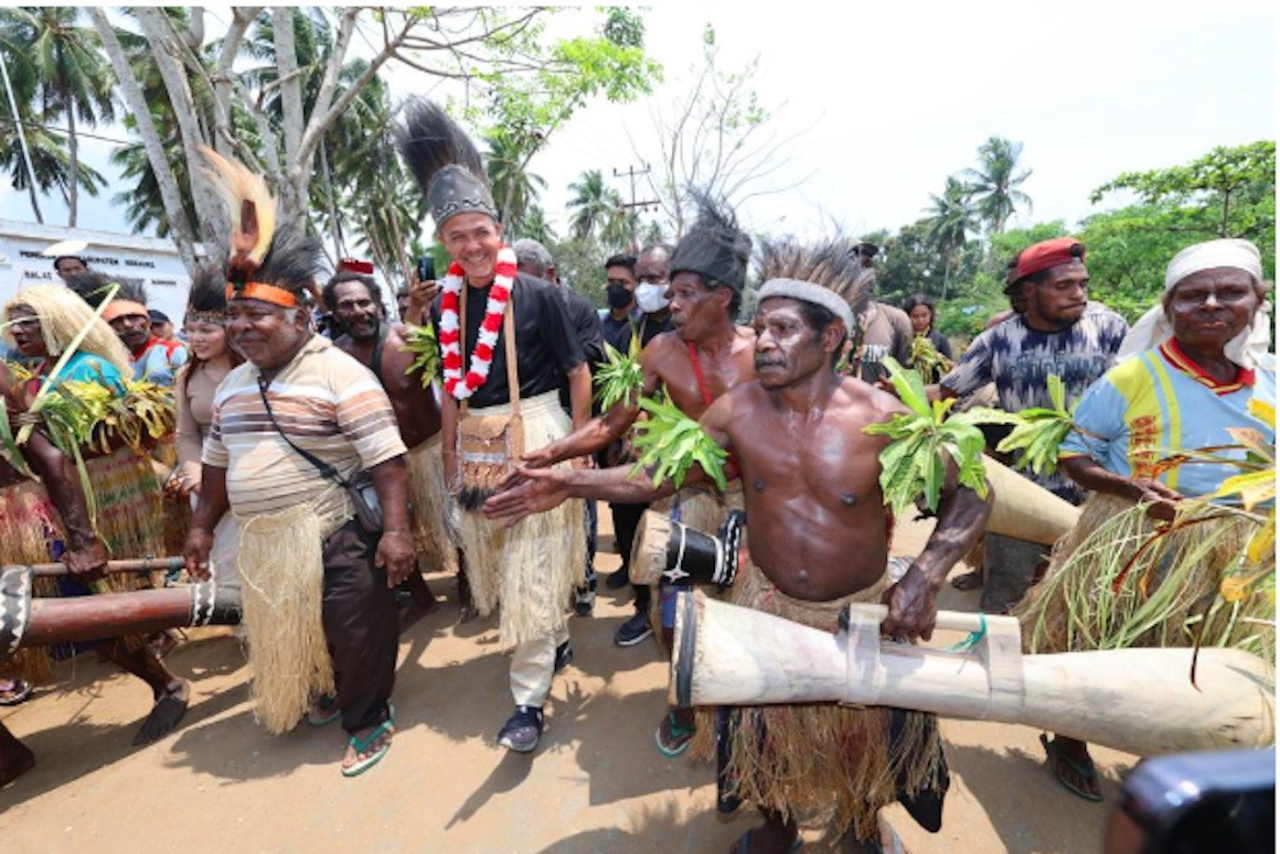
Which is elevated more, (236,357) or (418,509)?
(236,357)

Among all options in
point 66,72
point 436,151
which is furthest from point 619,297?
point 66,72

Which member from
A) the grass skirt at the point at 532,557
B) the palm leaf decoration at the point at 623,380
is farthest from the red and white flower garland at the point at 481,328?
the palm leaf decoration at the point at 623,380

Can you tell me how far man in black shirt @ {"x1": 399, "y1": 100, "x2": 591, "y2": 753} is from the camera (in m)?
3.02

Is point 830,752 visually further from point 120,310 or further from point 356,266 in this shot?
point 120,310

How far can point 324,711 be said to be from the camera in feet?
10.9

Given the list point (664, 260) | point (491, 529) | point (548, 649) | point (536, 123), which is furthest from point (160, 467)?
point (536, 123)

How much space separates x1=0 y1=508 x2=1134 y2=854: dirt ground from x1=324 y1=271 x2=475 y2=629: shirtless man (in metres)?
0.97

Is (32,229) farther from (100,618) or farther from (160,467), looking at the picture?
(100,618)

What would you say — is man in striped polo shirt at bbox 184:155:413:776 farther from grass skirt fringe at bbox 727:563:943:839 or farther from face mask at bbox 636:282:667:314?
face mask at bbox 636:282:667:314

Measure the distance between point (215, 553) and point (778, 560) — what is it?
2993 mm

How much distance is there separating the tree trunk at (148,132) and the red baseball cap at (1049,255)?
871 centimetres

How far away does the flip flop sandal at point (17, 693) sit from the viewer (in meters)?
3.62

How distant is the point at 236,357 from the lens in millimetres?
3680

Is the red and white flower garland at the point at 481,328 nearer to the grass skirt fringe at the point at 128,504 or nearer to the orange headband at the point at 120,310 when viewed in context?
the grass skirt fringe at the point at 128,504
